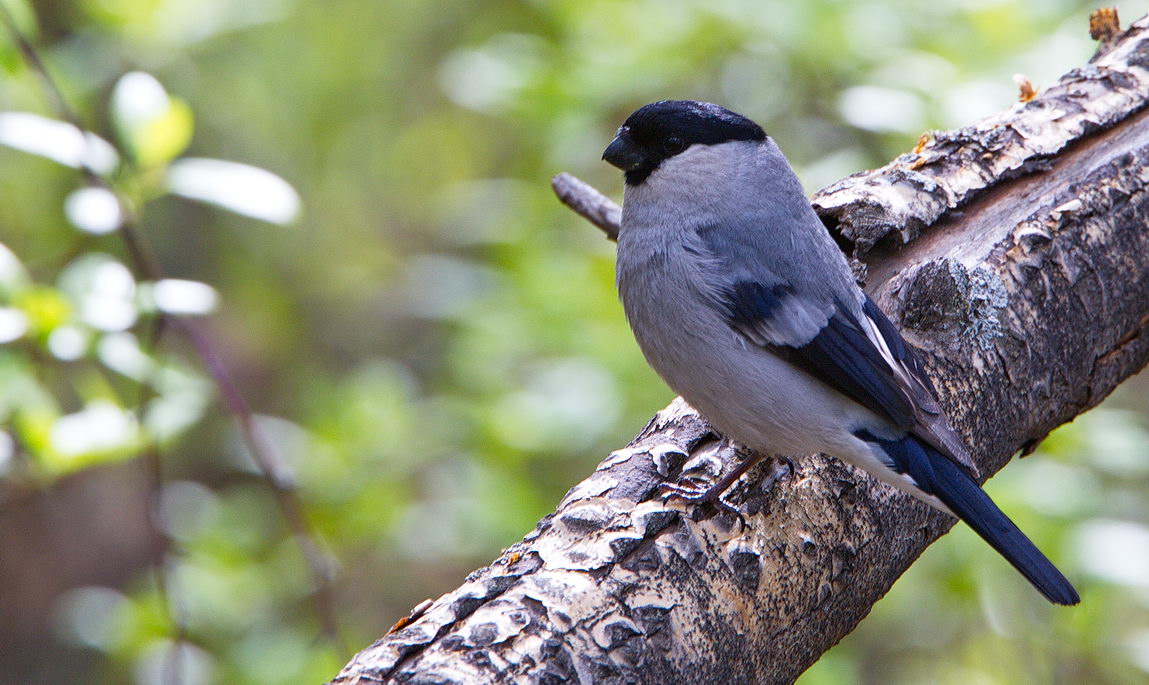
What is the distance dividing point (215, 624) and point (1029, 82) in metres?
3.11

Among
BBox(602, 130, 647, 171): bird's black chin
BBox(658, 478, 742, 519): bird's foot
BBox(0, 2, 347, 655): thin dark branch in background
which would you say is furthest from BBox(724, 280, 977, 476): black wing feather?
BBox(0, 2, 347, 655): thin dark branch in background

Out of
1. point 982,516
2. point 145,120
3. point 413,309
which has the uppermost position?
point 413,309

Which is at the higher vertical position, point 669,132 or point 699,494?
point 669,132

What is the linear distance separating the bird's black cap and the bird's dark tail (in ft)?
3.30

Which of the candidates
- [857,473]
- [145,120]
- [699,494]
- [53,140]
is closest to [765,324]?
[857,473]

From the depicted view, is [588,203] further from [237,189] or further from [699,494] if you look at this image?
[699,494]

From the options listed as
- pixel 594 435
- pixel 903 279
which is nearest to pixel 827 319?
pixel 903 279

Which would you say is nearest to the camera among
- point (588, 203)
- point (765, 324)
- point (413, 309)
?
point (765, 324)

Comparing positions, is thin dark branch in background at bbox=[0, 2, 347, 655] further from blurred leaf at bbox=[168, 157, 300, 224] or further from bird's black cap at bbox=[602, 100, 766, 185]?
bird's black cap at bbox=[602, 100, 766, 185]

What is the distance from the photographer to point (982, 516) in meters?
2.10

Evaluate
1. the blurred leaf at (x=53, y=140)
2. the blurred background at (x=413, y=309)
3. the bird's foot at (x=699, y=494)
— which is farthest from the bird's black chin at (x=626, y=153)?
the blurred leaf at (x=53, y=140)

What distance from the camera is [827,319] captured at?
2322 millimetres

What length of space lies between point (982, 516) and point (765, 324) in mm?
628

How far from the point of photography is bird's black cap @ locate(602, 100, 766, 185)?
2.69 meters
